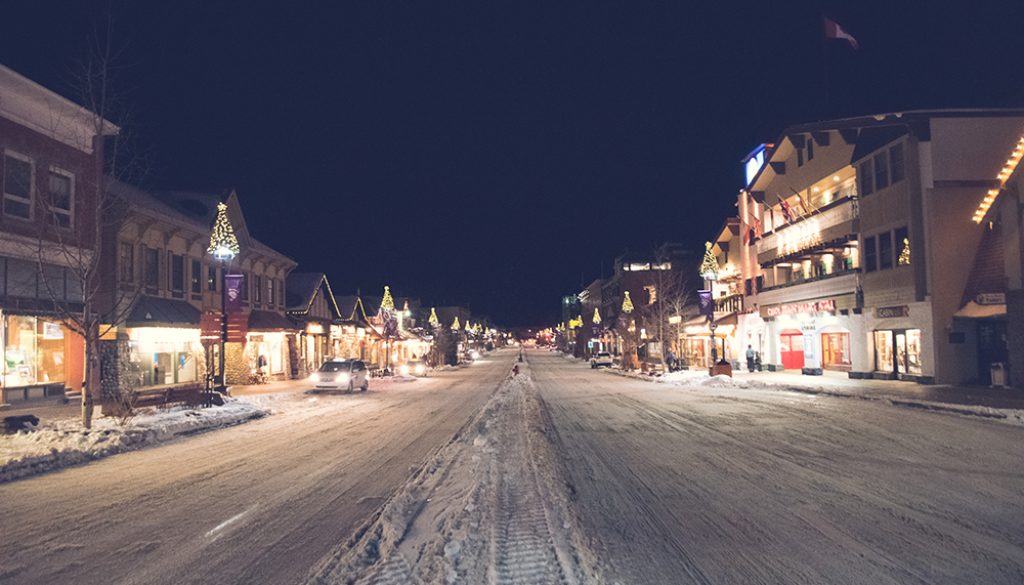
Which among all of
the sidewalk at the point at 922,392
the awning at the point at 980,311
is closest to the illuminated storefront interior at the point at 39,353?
the sidewalk at the point at 922,392

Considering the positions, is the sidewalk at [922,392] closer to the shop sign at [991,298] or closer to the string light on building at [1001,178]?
Result: the shop sign at [991,298]

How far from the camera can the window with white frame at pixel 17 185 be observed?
2047 centimetres

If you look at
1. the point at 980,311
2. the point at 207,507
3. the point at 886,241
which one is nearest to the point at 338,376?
the point at 207,507

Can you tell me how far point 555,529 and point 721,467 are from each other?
501 cm

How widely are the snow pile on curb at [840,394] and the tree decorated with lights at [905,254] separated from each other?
739 centimetres

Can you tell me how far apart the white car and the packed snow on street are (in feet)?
56.9

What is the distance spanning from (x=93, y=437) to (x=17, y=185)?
10986mm

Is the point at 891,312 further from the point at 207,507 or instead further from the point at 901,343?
the point at 207,507

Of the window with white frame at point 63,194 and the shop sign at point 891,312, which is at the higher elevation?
the window with white frame at point 63,194

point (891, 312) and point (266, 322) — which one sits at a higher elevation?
point (266, 322)

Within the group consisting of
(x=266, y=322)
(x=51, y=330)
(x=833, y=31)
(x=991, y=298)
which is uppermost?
(x=833, y=31)

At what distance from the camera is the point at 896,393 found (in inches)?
979

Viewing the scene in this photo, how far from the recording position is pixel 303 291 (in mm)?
47781

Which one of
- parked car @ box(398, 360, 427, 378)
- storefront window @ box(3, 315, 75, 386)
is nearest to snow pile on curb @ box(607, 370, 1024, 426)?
parked car @ box(398, 360, 427, 378)
